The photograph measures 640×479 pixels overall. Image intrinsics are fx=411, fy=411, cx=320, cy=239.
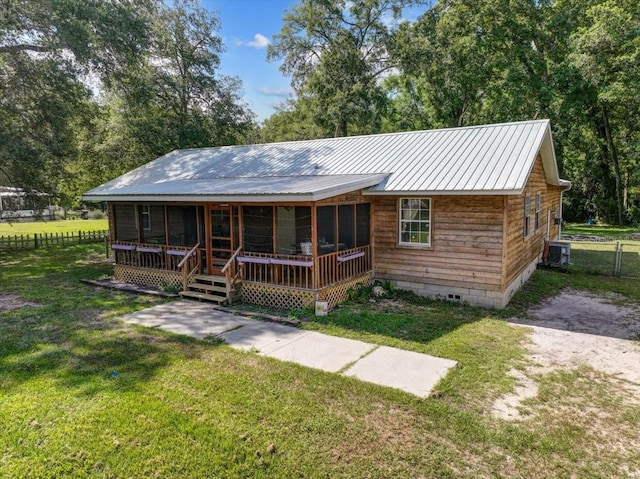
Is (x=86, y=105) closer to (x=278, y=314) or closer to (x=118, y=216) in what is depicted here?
(x=118, y=216)

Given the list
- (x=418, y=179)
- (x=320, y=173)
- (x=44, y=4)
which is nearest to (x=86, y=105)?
(x=44, y=4)

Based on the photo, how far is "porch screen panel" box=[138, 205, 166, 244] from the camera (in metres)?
12.9

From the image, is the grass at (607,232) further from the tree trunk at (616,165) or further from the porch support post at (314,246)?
the porch support post at (314,246)

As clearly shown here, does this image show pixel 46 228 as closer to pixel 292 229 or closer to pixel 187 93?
pixel 187 93

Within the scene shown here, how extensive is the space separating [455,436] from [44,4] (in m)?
18.1

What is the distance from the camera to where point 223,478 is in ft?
12.6

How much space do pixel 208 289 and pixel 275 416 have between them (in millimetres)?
6022

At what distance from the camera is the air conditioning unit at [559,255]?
14062 mm

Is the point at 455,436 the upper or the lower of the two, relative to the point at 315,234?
lower

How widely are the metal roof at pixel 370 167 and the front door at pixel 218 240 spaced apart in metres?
0.78

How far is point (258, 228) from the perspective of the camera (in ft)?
33.5

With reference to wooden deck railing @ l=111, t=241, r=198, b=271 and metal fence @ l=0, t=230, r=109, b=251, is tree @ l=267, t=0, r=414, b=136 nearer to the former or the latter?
metal fence @ l=0, t=230, r=109, b=251

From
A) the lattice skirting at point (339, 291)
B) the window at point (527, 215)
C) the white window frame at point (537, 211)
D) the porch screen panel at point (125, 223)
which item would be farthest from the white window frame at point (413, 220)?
the porch screen panel at point (125, 223)

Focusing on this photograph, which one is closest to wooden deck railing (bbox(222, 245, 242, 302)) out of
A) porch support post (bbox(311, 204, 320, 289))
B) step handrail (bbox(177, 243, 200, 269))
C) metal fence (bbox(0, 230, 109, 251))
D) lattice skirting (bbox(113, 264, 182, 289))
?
step handrail (bbox(177, 243, 200, 269))
